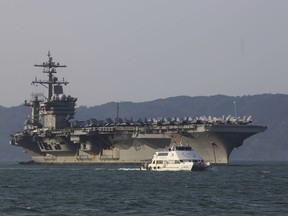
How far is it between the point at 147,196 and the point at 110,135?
56.7 metres

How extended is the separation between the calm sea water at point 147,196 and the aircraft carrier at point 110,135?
82.9 ft

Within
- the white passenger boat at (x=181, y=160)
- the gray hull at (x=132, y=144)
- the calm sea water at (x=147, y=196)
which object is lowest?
the calm sea water at (x=147, y=196)

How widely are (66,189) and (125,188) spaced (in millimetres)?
4091

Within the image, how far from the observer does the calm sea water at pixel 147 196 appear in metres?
45.2

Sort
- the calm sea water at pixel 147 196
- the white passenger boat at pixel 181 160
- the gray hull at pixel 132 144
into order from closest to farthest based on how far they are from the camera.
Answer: the calm sea water at pixel 147 196 < the white passenger boat at pixel 181 160 < the gray hull at pixel 132 144

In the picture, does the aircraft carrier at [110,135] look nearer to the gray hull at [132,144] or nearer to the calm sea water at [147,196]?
the gray hull at [132,144]

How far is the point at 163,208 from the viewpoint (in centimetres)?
4612

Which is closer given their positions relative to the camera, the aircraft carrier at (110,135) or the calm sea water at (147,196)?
the calm sea water at (147,196)

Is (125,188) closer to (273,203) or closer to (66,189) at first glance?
(66,189)

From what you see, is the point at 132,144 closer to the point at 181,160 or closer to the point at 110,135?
the point at 110,135

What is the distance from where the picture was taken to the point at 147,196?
53344mm

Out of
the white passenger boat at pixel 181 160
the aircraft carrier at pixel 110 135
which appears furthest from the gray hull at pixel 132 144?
the white passenger boat at pixel 181 160

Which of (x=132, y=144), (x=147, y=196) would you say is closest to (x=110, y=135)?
(x=132, y=144)

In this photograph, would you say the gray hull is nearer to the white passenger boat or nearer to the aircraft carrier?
the aircraft carrier
